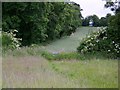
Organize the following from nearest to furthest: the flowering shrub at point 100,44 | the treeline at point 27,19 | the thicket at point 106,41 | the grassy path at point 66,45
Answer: the thicket at point 106,41 → the flowering shrub at point 100,44 → the grassy path at point 66,45 → the treeline at point 27,19

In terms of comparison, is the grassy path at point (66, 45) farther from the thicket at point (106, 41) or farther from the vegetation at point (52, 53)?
the thicket at point (106, 41)

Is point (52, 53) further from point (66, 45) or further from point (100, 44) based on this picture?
point (66, 45)

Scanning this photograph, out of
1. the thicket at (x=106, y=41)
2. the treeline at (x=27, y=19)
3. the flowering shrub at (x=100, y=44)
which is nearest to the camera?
the thicket at (x=106, y=41)

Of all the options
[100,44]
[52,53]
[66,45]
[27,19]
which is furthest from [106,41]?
[66,45]

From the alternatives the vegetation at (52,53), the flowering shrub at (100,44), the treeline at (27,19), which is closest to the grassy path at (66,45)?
the vegetation at (52,53)

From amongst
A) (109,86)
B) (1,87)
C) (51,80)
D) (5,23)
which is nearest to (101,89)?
(109,86)

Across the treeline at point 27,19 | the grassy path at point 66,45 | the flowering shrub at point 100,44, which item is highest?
the treeline at point 27,19

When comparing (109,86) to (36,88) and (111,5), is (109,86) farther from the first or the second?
(111,5)

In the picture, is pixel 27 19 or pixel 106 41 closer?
pixel 106 41

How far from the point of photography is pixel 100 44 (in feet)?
47.6

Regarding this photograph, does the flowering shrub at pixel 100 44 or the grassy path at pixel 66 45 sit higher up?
the flowering shrub at pixel 100 44

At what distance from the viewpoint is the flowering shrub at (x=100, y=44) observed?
1418cm

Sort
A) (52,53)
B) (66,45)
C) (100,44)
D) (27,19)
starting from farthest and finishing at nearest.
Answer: (66,45)
(27,19)
(100,44)
(52,53)

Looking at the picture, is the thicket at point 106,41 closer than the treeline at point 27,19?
Yes
